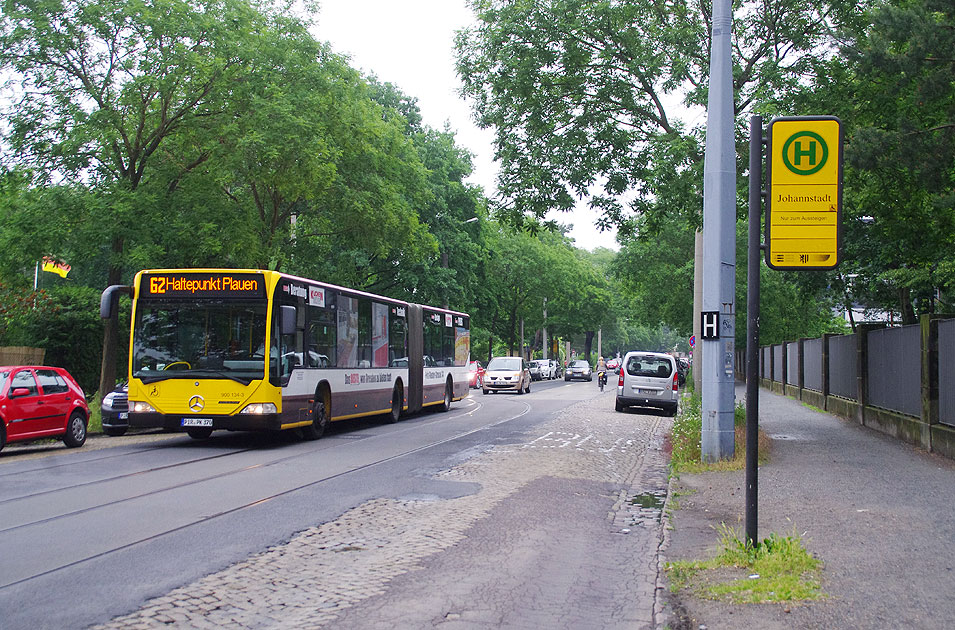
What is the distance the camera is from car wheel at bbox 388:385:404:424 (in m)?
22.6

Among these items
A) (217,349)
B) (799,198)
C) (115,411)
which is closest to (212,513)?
(799,198)

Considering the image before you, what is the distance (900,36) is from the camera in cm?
1391

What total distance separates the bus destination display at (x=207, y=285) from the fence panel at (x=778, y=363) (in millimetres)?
28040

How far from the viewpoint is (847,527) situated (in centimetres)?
785

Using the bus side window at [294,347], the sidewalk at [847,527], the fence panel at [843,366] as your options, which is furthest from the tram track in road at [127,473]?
the fence panel at [843,366]

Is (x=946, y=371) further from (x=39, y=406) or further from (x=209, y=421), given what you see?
(x=39, y=406)

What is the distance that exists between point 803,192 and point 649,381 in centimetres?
1997

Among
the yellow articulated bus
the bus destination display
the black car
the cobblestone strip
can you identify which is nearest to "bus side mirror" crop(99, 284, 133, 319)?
the yellow articulated bus

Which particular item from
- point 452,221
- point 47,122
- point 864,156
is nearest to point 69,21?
point 47,122

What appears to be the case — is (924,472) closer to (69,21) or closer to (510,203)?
(510,203)

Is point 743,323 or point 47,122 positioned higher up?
point 47,122

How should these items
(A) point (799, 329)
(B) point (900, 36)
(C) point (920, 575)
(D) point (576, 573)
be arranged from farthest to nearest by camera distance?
(A) point (799, 329) < (B) point (900, 36) < (D) point (576, 573) < (C) point (920, 575)

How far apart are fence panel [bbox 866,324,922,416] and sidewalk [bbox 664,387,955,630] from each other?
1.04 meters

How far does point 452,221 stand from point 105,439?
2489 centimetres
